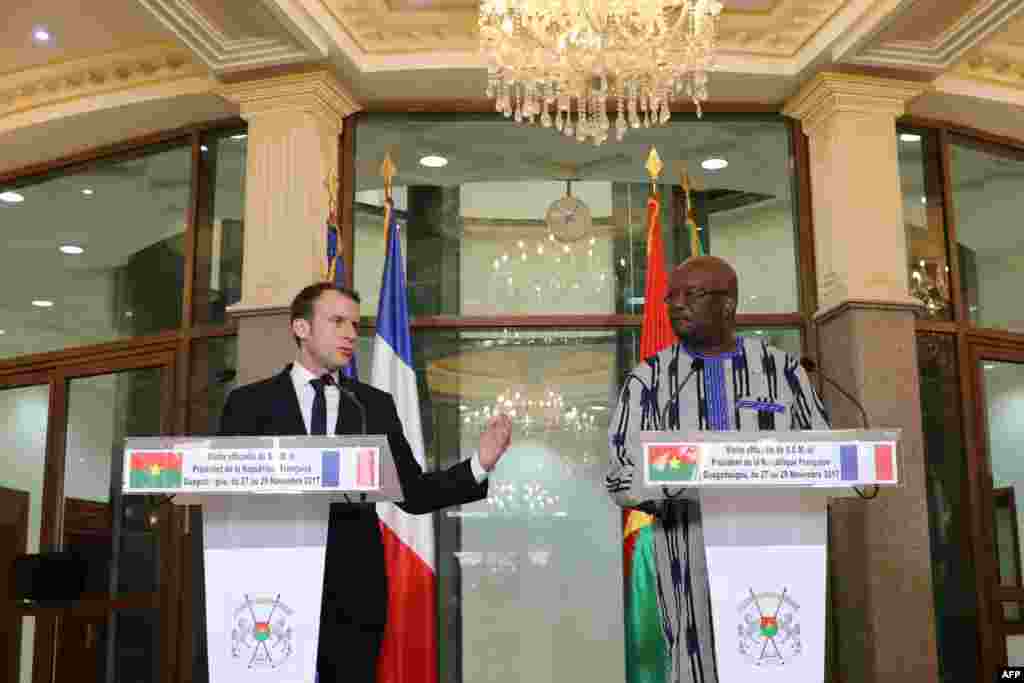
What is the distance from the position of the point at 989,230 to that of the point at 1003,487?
142 centimetres

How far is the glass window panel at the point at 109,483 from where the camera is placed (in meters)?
6.35

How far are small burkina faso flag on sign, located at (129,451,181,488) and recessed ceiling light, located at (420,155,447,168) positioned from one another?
13.9 ft

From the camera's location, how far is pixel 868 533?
5.68m

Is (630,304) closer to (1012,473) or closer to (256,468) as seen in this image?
(1012,473)

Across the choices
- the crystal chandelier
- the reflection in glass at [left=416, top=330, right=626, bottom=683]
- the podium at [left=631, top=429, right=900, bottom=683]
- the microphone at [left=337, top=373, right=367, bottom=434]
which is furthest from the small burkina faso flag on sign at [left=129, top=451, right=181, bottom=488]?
the reflection in glass at [left=416, top=330, right=626, bottom=683]

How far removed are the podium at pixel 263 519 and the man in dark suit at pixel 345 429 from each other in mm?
284

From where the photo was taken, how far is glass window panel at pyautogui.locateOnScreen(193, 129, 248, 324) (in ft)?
21.0

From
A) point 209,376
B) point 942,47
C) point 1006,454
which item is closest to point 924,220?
point 942,47

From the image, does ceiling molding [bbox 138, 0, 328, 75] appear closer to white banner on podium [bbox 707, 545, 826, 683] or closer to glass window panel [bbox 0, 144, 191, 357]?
glass window panel [bbox 0, 144, 191, 357]

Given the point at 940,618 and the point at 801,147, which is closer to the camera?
the point at 940,618

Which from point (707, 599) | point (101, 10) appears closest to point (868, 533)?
point (707, 599)

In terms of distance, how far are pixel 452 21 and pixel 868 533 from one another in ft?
10.3

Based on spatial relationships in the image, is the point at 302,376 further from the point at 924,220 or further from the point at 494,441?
the point at 924,220

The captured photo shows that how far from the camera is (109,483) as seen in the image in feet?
21.6
